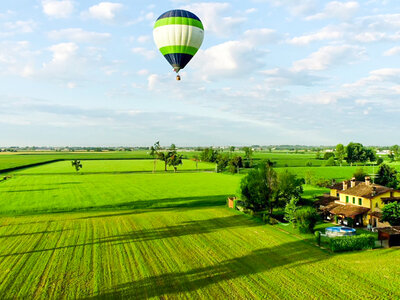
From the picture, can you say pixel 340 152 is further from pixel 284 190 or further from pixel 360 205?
pixel 284 190

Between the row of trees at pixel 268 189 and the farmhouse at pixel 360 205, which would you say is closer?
the farmhouse at pixel 360 205

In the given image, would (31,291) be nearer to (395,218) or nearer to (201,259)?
(201,259)

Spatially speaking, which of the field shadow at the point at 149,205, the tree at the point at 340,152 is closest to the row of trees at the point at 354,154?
the tree at the point at 340,152

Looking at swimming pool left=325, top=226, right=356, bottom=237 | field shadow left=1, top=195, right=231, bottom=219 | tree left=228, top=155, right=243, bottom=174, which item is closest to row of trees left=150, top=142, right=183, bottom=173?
tree left=228, top=155, right=243, bottom=174

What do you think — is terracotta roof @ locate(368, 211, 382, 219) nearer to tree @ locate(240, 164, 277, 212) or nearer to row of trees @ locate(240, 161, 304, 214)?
row of trees @ locate(240, 161, 304, 214)

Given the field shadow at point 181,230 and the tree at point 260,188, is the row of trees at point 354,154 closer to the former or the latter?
the tree at point 260,188

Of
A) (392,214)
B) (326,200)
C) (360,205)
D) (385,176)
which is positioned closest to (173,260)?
(392,214)

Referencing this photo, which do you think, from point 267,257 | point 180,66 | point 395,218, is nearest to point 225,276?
point 267,257
